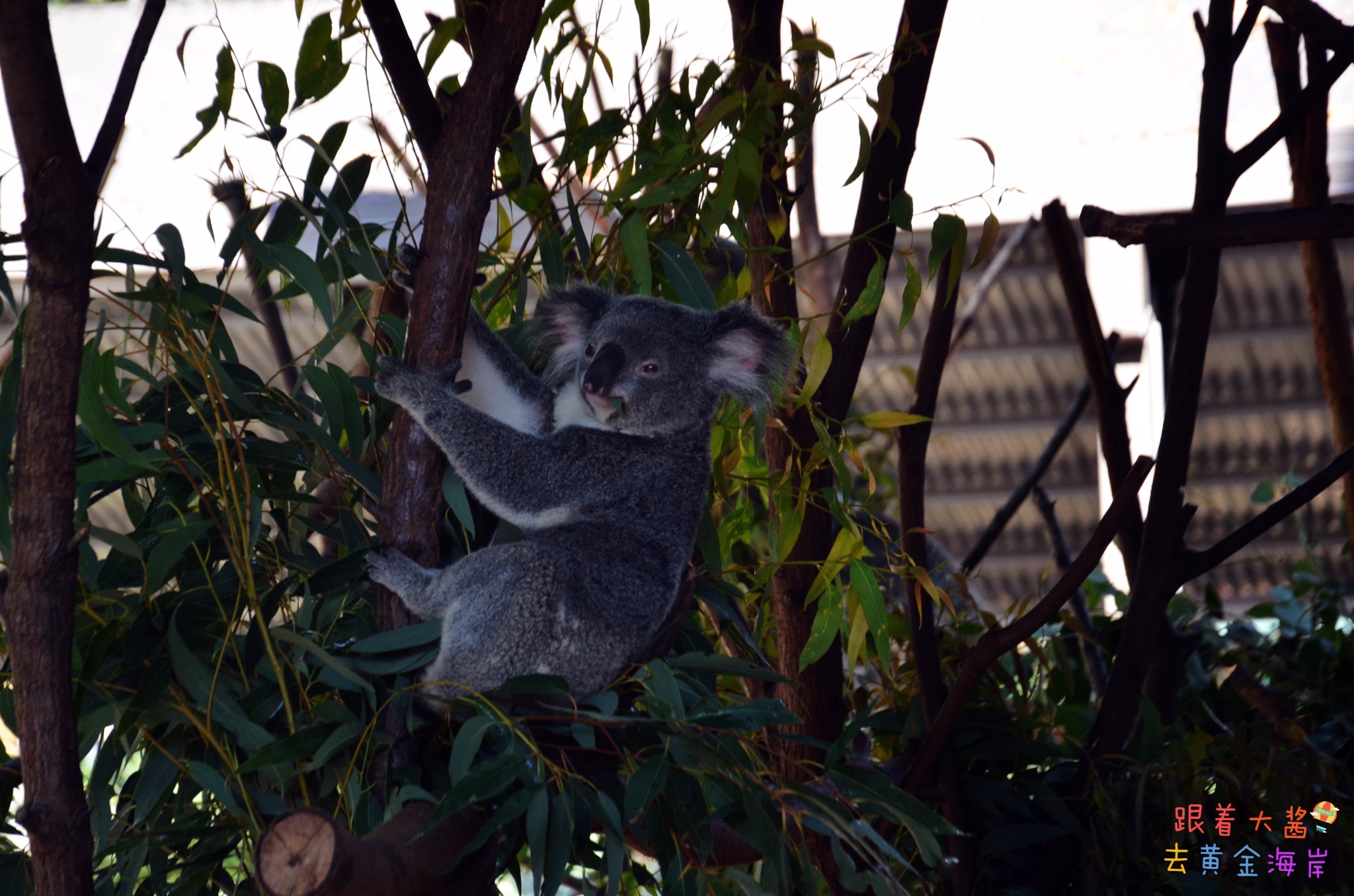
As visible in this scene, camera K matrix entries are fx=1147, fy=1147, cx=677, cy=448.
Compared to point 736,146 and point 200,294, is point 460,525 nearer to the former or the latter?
point 200,294

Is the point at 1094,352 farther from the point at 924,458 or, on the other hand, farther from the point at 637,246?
the point at 637,246

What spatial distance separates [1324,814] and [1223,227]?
1.15 meters

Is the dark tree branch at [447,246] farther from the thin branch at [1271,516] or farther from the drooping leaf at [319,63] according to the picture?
the thin branch at [1271,516]

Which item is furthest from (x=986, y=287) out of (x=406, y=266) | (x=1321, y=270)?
(x=406, y=266)

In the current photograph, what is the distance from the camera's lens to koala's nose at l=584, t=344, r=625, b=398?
6.18ft

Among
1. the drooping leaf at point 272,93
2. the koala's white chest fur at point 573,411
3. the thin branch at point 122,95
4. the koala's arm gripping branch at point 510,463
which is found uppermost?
the drooping leaf at point 272,93

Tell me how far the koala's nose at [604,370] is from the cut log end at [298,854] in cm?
97

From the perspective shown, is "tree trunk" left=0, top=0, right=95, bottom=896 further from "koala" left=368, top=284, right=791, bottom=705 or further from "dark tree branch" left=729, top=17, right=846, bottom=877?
"dark tree branch" left=729, top=17, right=846, bottom=877

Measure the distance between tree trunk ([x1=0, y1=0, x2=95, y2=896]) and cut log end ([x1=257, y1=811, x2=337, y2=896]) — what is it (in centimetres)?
30

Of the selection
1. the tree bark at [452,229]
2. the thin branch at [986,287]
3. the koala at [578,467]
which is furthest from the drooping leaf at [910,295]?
the thin branch at [986,287]

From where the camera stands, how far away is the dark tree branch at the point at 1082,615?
108 inches

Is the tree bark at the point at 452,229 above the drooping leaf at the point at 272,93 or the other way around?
the other way around

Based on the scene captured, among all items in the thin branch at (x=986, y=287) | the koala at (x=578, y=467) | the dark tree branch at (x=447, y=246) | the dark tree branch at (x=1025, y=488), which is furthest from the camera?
the thin branch at (x=986, y=287)

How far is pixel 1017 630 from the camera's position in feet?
6.43
